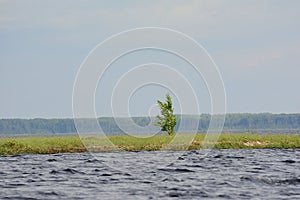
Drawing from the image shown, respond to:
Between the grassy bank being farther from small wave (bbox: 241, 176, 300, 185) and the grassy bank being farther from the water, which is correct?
small wave (bbox: 241, 176, 300, 185)

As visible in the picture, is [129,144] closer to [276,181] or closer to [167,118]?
[167,118]

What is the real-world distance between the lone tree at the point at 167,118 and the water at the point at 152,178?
28218 mm

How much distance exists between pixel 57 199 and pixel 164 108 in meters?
55.3

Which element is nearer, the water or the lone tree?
the water

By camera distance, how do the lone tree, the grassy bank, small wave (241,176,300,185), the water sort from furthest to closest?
the lone tree, the grassy bank, small wave (241,176,300,185), the water

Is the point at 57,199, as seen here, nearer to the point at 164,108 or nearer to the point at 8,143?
the point at 8,143

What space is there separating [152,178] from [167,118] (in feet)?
152

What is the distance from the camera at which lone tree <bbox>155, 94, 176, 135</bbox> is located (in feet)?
274

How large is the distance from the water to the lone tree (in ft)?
92.6

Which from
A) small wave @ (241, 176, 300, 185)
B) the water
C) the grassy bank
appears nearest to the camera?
the water

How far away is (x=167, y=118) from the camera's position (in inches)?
3290

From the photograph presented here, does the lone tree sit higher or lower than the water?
higher

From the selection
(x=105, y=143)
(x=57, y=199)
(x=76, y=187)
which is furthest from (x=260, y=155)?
(x=57, y=199)

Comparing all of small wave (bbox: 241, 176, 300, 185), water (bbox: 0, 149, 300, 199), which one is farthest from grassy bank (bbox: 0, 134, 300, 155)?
small wave (bbox: 241, 176, 300, 185)
